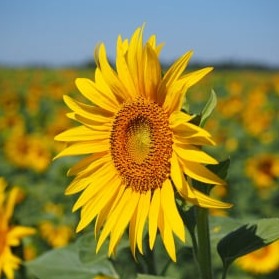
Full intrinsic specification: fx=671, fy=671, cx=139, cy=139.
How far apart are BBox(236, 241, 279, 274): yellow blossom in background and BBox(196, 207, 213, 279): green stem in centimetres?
264

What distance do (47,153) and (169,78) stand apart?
5221mm

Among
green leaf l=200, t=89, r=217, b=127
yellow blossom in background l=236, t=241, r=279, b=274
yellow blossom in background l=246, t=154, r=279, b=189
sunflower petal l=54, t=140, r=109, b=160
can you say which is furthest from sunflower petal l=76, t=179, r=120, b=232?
yellow blossom in background l=246, t=154, r=279, b=189

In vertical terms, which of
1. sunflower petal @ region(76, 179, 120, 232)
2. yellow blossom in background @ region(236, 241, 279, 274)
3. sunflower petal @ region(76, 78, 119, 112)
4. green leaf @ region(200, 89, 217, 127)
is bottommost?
yellow blossom in background @ region(236, 241, 279, 274)

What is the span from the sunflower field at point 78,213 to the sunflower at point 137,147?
89mm

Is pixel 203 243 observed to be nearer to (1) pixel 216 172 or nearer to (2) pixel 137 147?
(1) pixel 216 172

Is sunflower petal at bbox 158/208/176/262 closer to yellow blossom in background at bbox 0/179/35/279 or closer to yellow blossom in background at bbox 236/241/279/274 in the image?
yellow blossom in background at bbox 0/179/35/279

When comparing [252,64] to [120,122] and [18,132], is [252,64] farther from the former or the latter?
[120,122]

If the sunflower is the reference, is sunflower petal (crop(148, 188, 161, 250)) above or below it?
below

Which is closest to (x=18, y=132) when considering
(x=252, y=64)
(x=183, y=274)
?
(x=183, y=274)

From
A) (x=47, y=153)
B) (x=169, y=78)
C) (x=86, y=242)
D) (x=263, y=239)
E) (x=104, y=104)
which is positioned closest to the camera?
(x=169, y=78)

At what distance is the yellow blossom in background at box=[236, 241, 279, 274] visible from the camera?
14.2ft

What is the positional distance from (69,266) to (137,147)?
0.59 meters

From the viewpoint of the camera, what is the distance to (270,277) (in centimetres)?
438

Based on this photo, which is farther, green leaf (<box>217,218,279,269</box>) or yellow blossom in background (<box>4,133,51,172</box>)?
yellow blossom in background (<box>4,133,51,172</box>)
